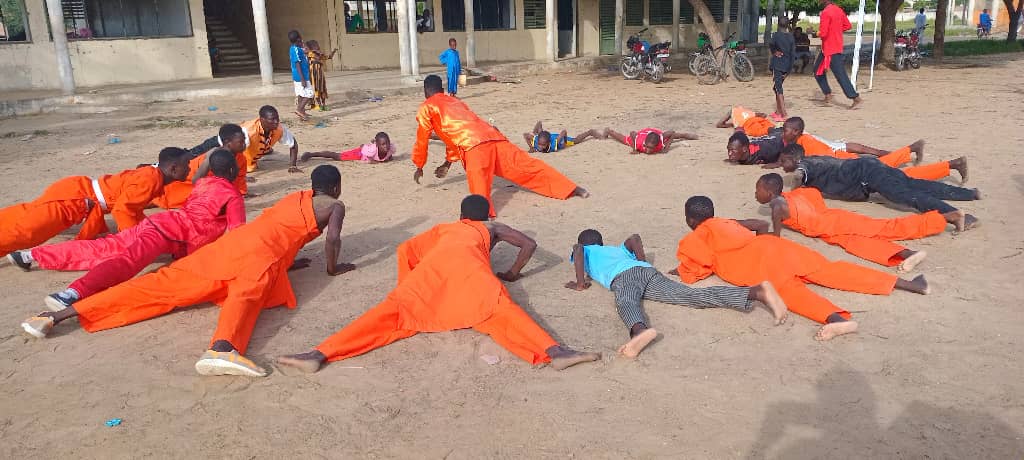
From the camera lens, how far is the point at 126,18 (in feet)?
49.0

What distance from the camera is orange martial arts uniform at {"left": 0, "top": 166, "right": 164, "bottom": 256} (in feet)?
16.4

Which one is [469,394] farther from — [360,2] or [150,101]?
[360,2]

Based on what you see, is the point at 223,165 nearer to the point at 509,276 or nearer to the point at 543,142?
the point at 509,276

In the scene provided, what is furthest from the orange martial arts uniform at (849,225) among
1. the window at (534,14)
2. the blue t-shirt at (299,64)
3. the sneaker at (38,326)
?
the window at (534,14)

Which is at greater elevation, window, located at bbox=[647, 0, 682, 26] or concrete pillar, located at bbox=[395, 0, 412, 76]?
window, located at bbox=[647, 0, 682, 26]

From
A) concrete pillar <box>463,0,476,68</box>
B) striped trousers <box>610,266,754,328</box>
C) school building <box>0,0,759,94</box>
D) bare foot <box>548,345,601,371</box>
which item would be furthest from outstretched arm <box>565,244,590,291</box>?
concrete pillar <box>463,0,476,68</box>

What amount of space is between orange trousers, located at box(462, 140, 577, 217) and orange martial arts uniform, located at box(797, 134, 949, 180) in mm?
2466

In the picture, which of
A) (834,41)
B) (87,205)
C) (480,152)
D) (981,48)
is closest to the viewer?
(87,205)

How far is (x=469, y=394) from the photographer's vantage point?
322 centimetres

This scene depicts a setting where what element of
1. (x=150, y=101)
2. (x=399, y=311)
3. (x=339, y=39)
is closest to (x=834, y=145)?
(x=399, y=311)

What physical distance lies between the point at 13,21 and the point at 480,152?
12.8 metres

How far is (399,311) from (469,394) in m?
0.71

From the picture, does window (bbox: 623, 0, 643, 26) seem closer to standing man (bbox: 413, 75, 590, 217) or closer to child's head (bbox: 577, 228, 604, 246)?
standing man (bbox: 413, 75, 590, 217)

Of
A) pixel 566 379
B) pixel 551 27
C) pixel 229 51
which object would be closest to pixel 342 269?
pixel 566 379
